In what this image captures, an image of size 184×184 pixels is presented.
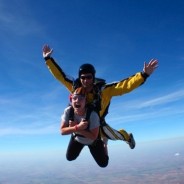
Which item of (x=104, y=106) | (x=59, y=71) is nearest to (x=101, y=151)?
(x=104, y=106)

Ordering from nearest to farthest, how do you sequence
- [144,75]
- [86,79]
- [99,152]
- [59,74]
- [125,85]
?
[86,79] → [144,75] → [125,85] → [99,152] → [59,74]

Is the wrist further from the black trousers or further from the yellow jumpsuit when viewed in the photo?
the black trousers

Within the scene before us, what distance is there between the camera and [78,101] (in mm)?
4883

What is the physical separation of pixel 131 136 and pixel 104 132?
1.45m

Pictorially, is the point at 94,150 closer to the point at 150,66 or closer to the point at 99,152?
the point at 99,152

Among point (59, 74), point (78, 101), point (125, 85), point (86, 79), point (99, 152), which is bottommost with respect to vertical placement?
point (99, 152)

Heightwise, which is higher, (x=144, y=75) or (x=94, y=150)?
(x=144, y=75)

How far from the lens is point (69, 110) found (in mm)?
5098

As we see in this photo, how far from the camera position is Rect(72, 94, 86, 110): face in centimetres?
488

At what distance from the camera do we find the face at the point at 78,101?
4883mm

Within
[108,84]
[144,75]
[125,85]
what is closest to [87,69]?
[108,84]

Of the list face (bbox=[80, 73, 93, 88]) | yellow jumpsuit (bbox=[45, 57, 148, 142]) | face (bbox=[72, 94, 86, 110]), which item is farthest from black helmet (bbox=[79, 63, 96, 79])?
face (bbox=[72, 94, 86, 110])

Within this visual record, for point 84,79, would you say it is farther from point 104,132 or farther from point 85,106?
point 104,132

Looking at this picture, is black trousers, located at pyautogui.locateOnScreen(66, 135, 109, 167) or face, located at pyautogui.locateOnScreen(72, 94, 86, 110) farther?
black trousers, located at pyautogui.locateOnScreen(66, 135, 109, 167)
